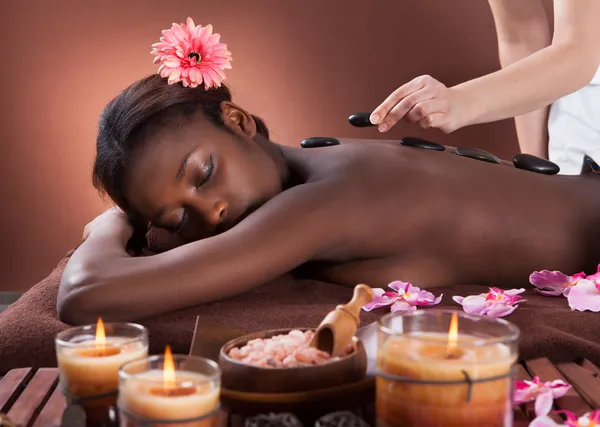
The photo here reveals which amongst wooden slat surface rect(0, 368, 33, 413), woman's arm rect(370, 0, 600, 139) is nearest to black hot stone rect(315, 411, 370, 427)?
wooden slat surface rect(0, 368, 33, 413)

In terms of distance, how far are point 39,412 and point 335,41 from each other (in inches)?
101

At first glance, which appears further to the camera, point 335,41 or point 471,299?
point 335,41

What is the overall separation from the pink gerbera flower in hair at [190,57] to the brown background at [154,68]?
154 cm

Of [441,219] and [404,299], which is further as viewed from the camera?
[441,219]

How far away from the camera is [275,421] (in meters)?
0.85

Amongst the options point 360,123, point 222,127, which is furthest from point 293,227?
point 360,123

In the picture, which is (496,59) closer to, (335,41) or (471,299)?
(335,41)

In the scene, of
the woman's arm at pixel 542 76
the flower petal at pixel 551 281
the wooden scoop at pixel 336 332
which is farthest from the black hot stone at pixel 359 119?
the wooden scoop at pixel 336 332

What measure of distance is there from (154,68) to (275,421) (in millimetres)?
2790

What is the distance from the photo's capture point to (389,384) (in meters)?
0.87

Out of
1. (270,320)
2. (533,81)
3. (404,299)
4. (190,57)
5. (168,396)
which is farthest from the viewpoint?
(533,81)

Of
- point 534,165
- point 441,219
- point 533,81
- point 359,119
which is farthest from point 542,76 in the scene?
point 441,219

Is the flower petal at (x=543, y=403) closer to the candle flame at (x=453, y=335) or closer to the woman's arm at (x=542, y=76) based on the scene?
the candle flame at (x=453, y=335)

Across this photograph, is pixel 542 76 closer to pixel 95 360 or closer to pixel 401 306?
pixel 401 306
